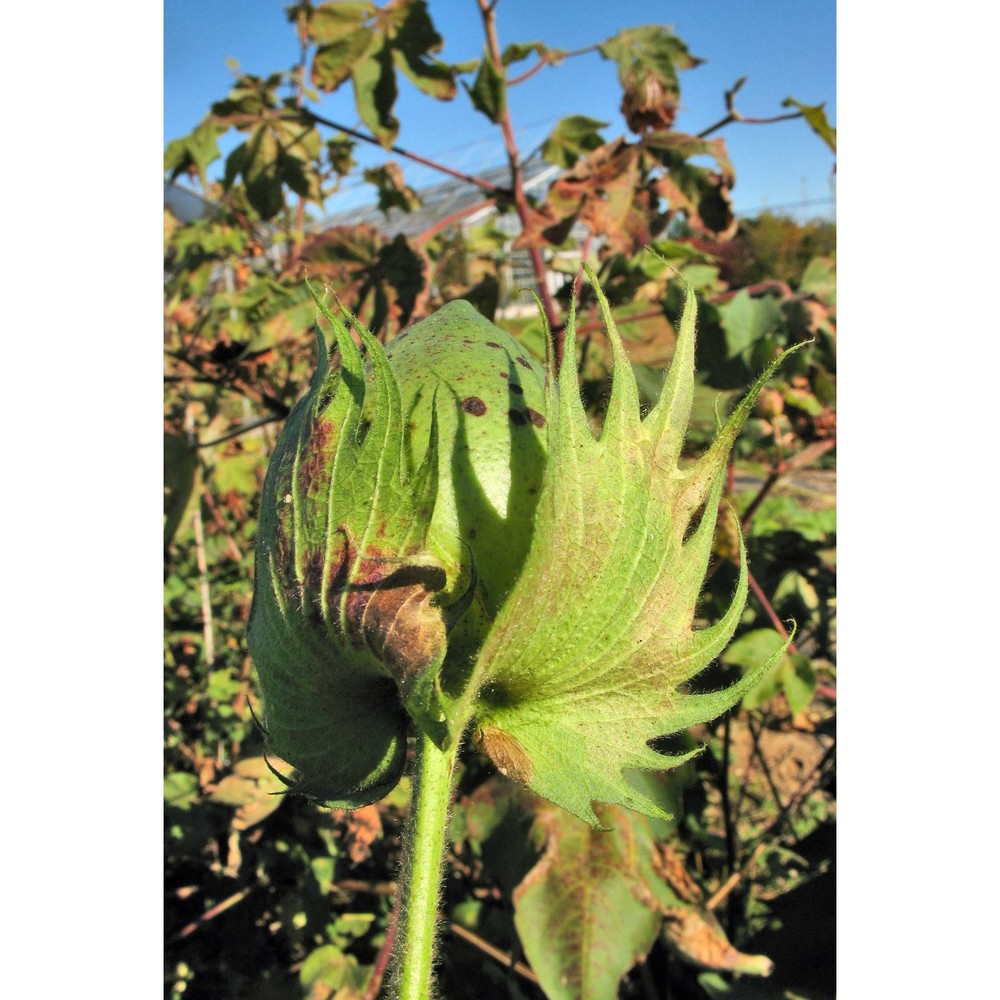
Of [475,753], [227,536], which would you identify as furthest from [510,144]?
[227,536]

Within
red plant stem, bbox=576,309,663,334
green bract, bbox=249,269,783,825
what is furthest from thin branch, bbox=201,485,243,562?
green bract, bbox=249,269,783,825

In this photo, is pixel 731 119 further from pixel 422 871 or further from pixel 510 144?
pixel 422 871

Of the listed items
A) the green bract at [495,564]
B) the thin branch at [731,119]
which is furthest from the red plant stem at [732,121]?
the green bract at [495,564]

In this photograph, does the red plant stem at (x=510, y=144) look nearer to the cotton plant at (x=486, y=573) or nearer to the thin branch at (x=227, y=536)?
the cotton plant at (x=486, y=573)

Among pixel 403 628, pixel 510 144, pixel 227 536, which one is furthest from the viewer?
pixel 227 536
